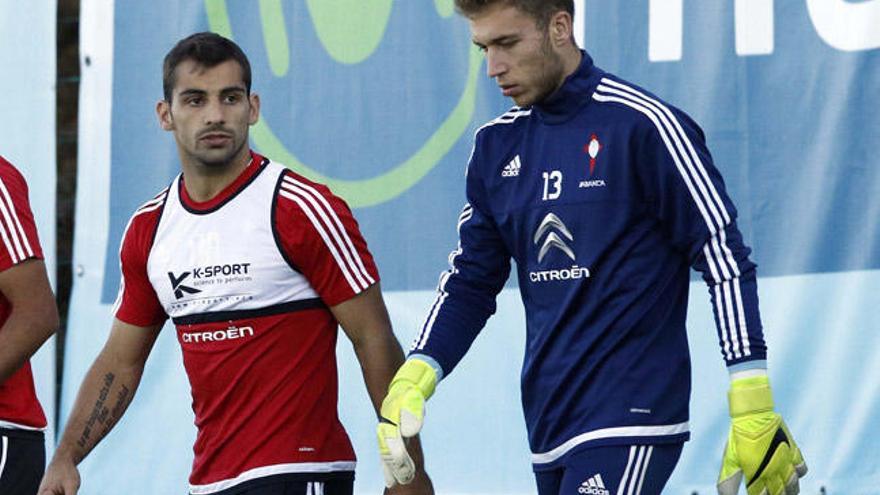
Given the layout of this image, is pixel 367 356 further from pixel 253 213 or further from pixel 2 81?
pixel 2 81

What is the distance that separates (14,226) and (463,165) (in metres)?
1.91

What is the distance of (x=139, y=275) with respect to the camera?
186 inches

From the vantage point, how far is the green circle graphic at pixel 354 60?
20.9 feet

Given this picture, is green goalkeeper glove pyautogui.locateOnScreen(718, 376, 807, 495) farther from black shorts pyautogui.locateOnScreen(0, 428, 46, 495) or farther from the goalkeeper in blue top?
black shorts pyautogui.locateOnScreen(0, 428, 46, 495)

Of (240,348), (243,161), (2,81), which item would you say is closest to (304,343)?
(240,348)

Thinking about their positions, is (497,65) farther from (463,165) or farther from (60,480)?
(463,165)

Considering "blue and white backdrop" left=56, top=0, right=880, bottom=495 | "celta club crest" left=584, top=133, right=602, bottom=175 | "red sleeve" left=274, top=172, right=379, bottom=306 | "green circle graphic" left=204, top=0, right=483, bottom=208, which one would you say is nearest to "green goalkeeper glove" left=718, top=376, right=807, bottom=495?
"celta club crest" left=584, top=133, right=602, bottom=175

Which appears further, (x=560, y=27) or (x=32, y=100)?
(x=32, y=100)

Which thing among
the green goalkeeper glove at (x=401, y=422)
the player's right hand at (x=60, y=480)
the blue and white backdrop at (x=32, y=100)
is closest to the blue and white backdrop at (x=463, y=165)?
the blue and white backdrop at (x=32, y=100)

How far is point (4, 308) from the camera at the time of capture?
497cm

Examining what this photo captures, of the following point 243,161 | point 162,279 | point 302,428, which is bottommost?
point 302,428

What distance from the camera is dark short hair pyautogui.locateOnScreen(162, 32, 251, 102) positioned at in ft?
15.5

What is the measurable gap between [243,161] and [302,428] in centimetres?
73

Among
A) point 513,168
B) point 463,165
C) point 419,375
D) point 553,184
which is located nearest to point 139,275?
point 419,375
